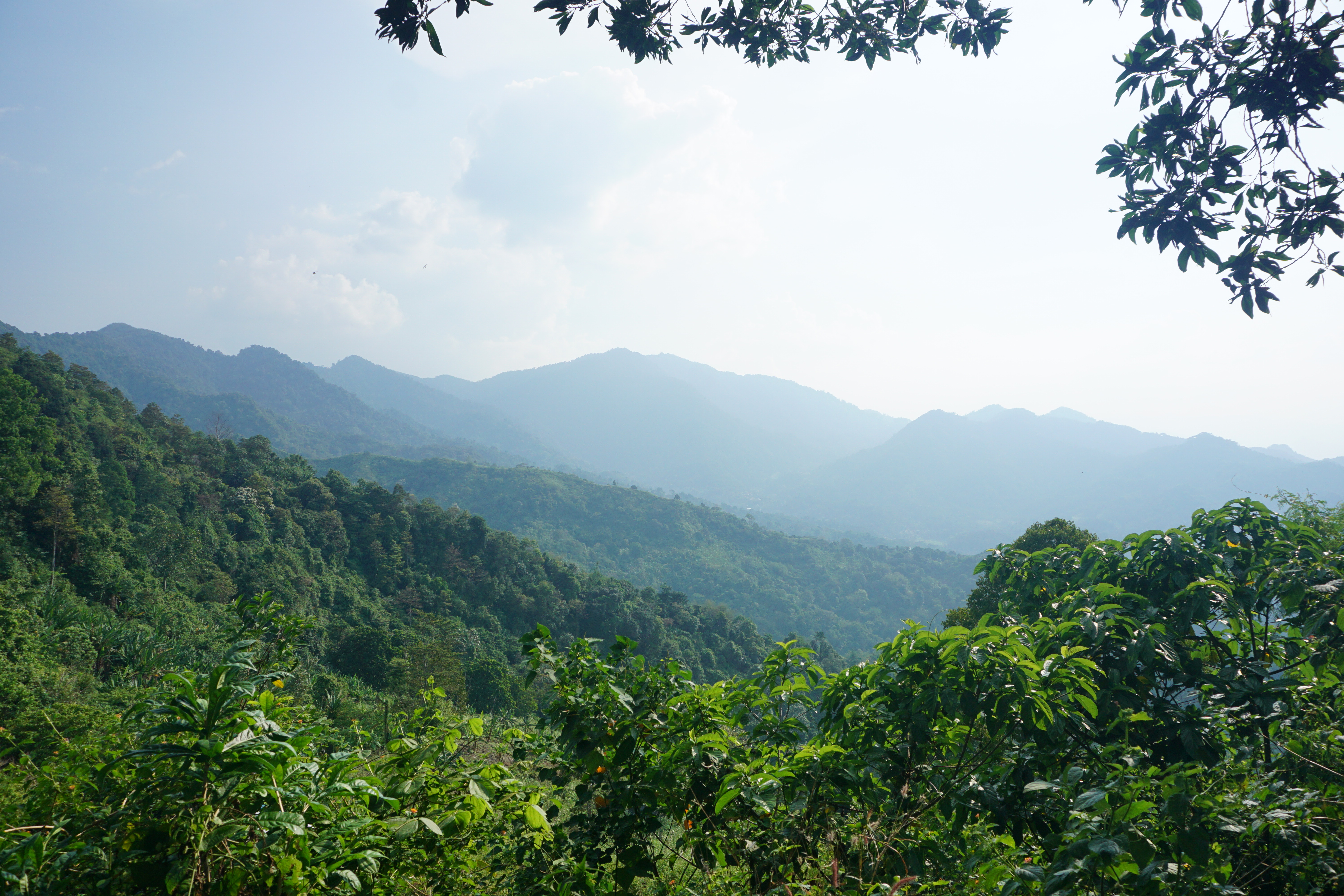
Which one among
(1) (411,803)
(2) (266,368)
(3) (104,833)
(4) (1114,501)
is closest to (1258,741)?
(1) (411,803)

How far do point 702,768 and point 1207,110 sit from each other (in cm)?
357

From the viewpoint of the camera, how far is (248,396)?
16050 centimetres

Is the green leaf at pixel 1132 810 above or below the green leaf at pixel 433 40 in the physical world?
below

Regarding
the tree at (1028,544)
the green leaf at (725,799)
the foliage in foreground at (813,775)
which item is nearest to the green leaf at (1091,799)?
the foliage in foreground at (813,775)

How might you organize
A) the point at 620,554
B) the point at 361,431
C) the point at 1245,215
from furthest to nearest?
the point at 361,431 < the point at 620,554 < the point at 1245,215

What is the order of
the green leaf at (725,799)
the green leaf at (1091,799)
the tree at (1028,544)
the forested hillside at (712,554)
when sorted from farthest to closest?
the forested hillside at (712,554) < the tree at (1028,544) < the green leaf at (725,799) < the green leaf at (1091,799)

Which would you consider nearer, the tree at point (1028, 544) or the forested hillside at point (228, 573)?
the tree at point (1028, 544)

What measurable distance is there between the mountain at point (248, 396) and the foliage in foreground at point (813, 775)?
109 meters

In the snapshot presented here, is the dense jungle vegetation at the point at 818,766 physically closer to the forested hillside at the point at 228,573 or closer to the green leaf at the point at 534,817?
the green leaf at the point at 534,817

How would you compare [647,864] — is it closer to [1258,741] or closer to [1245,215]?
[1258,741]

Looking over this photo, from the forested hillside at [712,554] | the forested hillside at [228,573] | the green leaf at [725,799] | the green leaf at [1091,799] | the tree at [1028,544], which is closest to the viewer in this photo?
the green leaf at [1091,799]

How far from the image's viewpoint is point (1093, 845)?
1.25 m

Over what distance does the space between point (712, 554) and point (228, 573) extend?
67.5 metres

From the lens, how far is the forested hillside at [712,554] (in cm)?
8100
